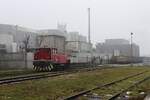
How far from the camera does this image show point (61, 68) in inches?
1738

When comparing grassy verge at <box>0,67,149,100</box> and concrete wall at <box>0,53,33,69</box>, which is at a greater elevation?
concrete wall at <box>0,53,33,69</box>

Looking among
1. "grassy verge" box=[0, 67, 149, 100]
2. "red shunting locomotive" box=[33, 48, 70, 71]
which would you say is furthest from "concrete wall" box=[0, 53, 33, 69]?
"grassy verge" box=[0, 67, 149, 100]

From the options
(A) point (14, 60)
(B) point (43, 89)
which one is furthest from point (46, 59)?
(B) point (43, 89)

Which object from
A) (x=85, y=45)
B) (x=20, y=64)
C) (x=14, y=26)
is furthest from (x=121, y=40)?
(x=20, y=64)

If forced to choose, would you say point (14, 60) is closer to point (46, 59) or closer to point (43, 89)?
point (46, 59)

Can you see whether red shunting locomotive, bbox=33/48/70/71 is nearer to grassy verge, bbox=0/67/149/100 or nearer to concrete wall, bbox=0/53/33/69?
concrete wall, bbox=0/53/33/69

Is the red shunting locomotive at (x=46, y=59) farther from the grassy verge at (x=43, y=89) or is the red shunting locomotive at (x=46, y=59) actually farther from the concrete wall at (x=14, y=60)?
the grassy verge at (x=43, y=89)

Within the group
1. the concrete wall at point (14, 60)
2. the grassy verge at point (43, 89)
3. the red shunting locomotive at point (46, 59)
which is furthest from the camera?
the concrete wall at point (14, 60)

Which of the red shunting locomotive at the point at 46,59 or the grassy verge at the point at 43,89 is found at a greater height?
the red shunting locomotive at the point at 46,59

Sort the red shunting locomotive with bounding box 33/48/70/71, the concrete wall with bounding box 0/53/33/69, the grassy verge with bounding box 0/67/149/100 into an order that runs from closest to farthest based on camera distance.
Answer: the grassy verge with bounding box 0/67/149/100
the red shunting locomotive with bounding box 33/48/70/71
the concrete wall with bounding box 0/53/33/69

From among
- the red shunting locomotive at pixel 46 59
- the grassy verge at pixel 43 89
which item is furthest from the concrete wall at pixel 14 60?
the grassy verge at pixel 43 89

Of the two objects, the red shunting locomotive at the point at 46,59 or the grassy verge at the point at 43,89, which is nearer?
the grassy verge at the point at 43,89

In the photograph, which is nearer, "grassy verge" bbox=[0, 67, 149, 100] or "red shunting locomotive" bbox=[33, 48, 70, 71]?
"grassy verge" bbox=[0, 67, 149, 100]

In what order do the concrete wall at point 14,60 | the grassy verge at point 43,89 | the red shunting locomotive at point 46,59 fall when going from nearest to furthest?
the grassy verge at point 43,89 → the red shunting locomotive at point 46,59 → the concrete wall at point 14,60
